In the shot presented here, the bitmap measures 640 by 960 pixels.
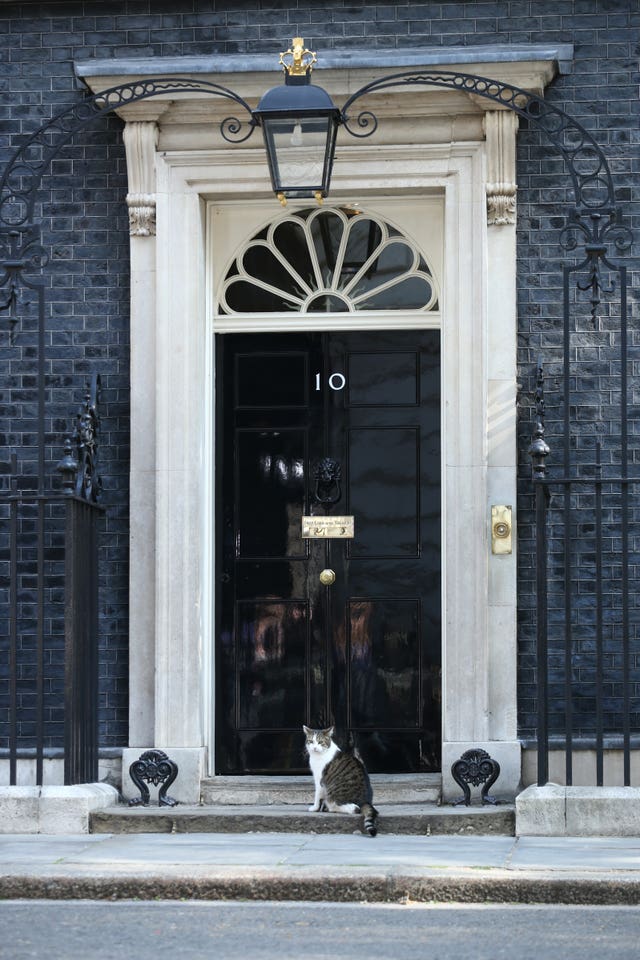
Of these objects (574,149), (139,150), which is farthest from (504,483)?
(139,150)

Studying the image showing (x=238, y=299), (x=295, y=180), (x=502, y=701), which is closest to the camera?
(x=295, y=180)

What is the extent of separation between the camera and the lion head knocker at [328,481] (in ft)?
37.0

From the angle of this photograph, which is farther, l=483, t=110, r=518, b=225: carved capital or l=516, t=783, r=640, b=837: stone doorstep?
l=483, t=110, r=518, b=225: carved capital

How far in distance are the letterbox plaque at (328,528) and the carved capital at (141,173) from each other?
2.01 m

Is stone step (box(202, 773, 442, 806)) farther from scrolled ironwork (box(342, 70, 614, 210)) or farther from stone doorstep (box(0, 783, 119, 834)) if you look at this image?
scrolled ironwork (box(342, 70, 614, 210))

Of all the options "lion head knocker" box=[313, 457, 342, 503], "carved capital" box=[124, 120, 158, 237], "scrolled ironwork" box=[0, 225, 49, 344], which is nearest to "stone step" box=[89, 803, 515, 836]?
"lion head knocker" box=[313, 457, 342, 503]

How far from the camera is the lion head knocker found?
444 inches

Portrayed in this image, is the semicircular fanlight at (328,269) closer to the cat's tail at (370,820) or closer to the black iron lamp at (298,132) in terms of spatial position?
the black iron lamp at (298,132)

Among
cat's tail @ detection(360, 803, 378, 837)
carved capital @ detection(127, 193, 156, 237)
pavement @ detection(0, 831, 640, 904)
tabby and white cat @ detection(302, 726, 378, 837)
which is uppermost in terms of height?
carved capital @ detection(127, 193, 156, 237)

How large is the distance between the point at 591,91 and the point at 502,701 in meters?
3.66

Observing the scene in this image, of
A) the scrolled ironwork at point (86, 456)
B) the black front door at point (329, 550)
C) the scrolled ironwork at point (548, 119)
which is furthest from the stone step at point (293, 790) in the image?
the scrolled ironwork at point (548, 119)

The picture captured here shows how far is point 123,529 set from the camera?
11.2 metres

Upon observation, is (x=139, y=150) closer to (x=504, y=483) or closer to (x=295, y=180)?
(x=295, y=180)

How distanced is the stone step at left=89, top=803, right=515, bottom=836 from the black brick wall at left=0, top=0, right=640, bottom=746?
957 mm
